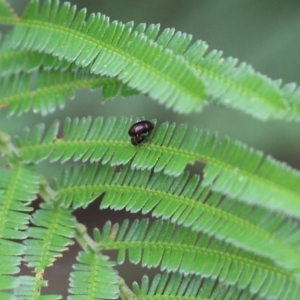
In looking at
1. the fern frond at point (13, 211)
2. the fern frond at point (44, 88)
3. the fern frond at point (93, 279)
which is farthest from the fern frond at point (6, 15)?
the fern frond at point (93, 279)

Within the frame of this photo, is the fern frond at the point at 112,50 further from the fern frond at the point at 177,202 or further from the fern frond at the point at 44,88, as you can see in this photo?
the fern frond at the point at 177,202

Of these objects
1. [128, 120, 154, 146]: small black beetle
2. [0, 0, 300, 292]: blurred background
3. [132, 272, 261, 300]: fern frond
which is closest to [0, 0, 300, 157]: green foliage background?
[0, 0, 300, 292]: blurred background

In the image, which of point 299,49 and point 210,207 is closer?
point 210,207

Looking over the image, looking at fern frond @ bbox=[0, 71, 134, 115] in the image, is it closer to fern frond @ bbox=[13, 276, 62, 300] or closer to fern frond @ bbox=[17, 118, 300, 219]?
fern frond @ bbox=[17, 118, 300, 219]

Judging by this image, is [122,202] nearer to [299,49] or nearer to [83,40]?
[83,40]

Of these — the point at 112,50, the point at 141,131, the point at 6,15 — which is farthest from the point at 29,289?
the point at 6,15

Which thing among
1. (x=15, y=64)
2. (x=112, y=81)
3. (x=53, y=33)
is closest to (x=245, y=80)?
(x=112, y=81)
